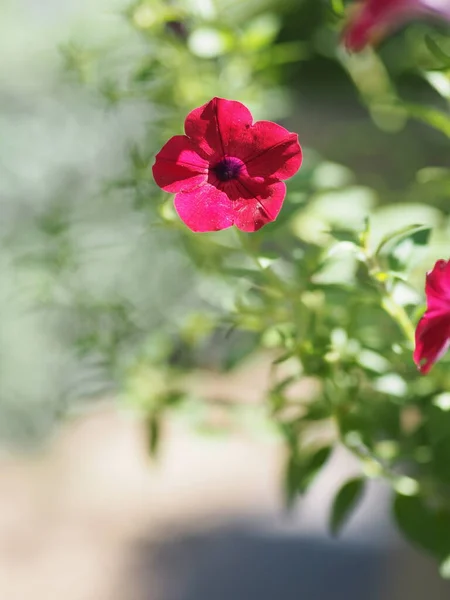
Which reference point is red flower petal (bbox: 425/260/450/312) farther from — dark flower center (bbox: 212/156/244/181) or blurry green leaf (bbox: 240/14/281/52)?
blurry green leaf (bbox: 240/14/281/52)

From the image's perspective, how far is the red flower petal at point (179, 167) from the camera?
365mm

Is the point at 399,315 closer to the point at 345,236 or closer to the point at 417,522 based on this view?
the point at 345,236

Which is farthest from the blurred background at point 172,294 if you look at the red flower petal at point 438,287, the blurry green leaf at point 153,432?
the red flower petal at point 438,287

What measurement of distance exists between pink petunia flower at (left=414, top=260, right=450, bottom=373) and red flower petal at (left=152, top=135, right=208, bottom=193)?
11 centimetres

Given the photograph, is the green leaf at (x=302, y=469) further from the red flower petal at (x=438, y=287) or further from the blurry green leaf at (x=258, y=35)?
the blurry green leaf at (x=258, y=35)

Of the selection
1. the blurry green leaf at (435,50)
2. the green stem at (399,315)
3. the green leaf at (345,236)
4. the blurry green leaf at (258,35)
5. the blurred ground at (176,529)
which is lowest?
the blurred ground at (176,529)

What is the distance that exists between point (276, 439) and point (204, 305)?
2.11m

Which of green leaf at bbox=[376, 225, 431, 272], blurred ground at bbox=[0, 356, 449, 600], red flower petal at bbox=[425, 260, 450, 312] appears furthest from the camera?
blurred ground at bbox=[0, 356, 449, 600]

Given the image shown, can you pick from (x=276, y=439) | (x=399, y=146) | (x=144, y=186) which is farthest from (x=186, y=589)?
(x=144, y=186)

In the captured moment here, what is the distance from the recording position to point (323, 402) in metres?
0.53

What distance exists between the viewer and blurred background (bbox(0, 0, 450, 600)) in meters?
0.62

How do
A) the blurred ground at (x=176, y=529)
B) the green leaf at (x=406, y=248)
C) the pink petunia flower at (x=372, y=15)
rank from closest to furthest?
the green leaf at (x=406, y=248) → the pink petunia flower at (x=372, y=15) → the blurred ground at (x=176, y=529)

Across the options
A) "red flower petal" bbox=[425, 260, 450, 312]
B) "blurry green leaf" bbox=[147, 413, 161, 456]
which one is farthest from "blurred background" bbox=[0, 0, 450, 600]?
"red flower petal" bbox=[425, 260, 450, 312]

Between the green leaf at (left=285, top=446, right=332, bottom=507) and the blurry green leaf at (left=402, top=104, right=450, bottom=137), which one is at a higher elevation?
the blurry green leaf at (left=402, top=104, right=450, bottom=137)
